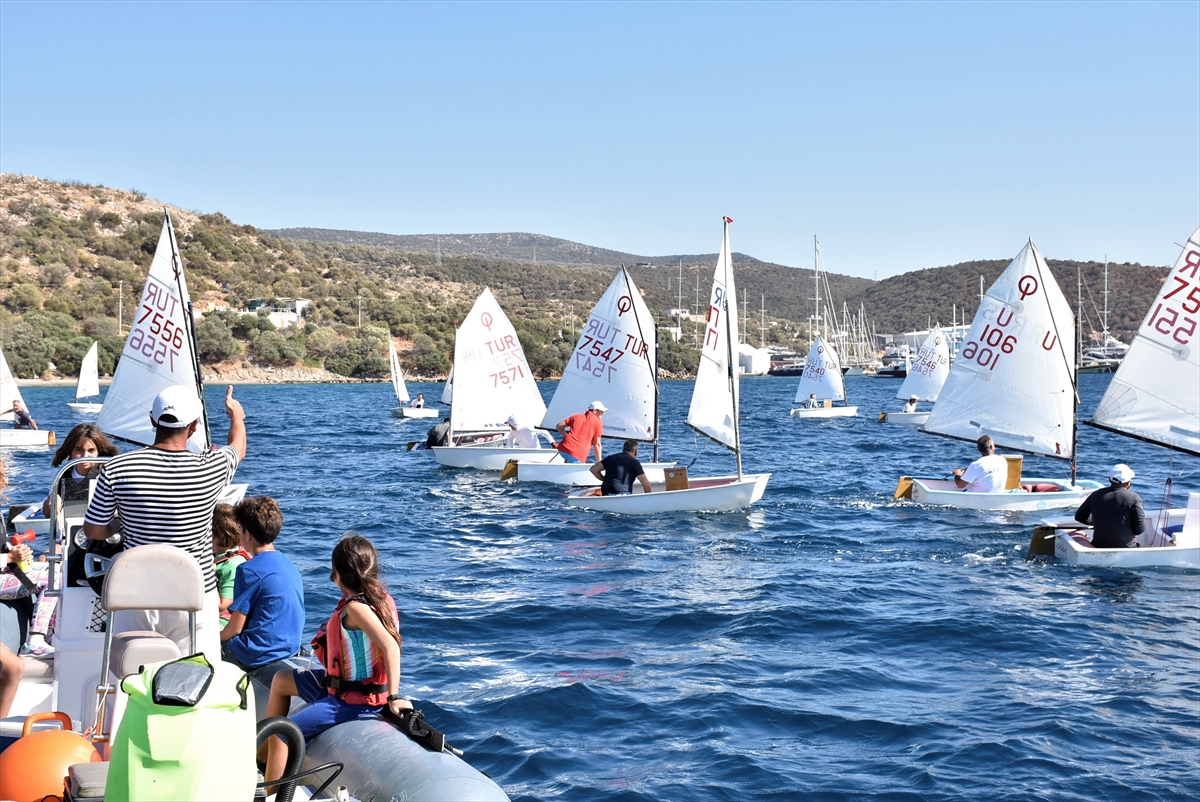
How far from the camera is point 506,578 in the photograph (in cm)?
1368

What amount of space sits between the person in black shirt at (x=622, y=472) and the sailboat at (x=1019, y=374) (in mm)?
5281

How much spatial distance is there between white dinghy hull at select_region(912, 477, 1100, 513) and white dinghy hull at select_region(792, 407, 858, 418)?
1209 inches

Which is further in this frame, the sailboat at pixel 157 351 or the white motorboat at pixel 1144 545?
the sailboat at pixel 157 351

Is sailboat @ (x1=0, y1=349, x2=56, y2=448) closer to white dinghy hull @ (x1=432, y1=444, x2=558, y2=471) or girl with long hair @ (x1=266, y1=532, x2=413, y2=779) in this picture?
white dinghy hull @ (x1=432, y1=444, x2=558, y2=471)

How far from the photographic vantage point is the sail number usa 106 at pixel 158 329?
15438 millimetres

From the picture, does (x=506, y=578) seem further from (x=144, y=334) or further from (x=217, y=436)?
(x=217, y=436)

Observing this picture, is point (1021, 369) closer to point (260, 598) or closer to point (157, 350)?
point (157, 350)

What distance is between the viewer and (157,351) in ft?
50.8

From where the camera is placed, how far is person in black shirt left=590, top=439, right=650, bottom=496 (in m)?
17.9

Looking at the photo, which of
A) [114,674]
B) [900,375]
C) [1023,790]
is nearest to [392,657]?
[114,674]

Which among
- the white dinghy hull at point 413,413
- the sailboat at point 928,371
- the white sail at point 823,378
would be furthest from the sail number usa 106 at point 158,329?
the white sail at point 823,378

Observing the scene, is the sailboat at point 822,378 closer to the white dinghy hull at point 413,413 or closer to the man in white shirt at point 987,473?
the white dinghy hull at point 413,413

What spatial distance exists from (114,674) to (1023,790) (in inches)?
213

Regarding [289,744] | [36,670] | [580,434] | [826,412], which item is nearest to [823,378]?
[826,412]
